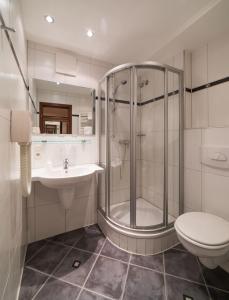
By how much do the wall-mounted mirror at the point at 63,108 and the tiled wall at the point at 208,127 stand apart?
1233 mm

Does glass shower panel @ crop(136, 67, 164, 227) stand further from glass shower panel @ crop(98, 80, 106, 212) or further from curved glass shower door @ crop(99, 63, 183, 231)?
glass shower panel @ crop(98, 80, 106, 212)

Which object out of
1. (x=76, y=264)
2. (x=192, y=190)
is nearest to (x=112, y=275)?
(x=76, y=264)

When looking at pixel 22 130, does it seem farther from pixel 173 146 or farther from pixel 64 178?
pixel 173 146

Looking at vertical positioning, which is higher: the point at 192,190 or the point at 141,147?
the point at 141,147

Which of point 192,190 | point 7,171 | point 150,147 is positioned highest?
point 150,147

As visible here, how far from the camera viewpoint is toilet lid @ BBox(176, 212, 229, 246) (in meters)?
1.03

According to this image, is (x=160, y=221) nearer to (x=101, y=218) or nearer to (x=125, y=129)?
(x=101, y=218)

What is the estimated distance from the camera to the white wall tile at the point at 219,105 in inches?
55.3

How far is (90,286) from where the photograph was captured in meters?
1.16

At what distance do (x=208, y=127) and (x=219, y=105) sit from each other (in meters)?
0.24

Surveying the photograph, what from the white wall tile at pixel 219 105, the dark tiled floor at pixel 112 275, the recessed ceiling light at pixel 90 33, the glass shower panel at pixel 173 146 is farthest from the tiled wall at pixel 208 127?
the recessed ceiling light at pixel 90 33

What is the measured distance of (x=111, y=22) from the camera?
4.56ft

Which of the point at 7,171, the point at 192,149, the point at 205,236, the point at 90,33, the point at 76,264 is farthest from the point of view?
the point at 192,149

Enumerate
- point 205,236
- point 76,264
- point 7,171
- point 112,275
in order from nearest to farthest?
point 7,171 < point 205,236 < point 112,275 < point 76,264
